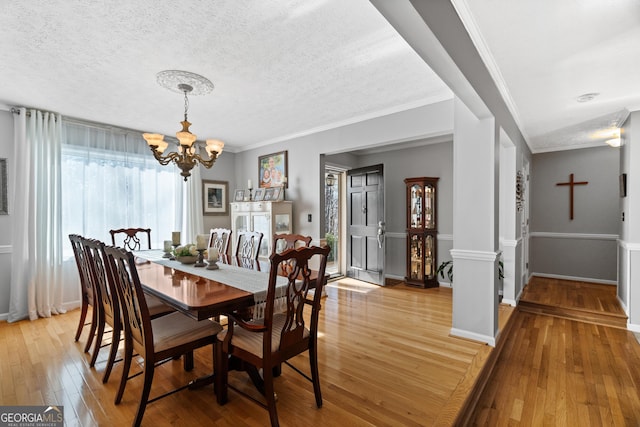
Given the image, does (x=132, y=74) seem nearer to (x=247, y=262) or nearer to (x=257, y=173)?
(x=247, y=262)

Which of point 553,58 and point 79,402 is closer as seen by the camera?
point 79,402

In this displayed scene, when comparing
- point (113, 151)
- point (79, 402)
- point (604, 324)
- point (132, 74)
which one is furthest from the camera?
point (113, 151)

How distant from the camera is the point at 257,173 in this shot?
5.37 meters

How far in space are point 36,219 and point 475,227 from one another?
4.80 m

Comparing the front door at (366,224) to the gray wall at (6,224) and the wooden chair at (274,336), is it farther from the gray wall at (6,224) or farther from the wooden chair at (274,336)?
the gray wall at (6,224)

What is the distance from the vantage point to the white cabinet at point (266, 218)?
176 inches

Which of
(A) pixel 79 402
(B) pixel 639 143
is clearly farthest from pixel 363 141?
(A) pixel 79 402

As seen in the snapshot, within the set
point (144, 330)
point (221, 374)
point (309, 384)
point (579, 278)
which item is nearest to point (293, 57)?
point (144, 330)

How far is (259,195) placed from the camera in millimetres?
5035

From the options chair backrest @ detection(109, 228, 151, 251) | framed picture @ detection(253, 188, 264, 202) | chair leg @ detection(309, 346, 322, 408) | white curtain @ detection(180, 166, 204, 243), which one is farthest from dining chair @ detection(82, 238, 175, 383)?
framed picture @ detection(253, 188, 264, 202)

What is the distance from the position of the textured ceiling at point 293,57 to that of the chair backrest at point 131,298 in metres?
1.48

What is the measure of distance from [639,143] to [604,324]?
2.02 m

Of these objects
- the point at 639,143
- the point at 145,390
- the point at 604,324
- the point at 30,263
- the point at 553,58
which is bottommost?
the point at 604,324

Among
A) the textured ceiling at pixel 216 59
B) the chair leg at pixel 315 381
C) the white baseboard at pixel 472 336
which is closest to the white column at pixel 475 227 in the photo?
the white baseboard at pixel 472 336
